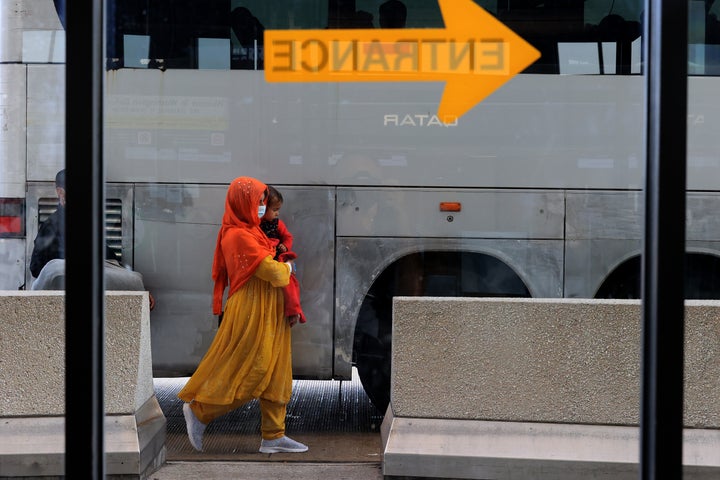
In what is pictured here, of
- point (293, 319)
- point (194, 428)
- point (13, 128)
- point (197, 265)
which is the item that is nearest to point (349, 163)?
point (293, 319)

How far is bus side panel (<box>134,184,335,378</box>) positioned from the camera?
5.58 m

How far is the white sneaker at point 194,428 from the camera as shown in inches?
209

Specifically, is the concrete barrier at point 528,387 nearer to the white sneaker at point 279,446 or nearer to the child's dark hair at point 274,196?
the white sneaker at point 279,446

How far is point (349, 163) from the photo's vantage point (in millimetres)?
5566

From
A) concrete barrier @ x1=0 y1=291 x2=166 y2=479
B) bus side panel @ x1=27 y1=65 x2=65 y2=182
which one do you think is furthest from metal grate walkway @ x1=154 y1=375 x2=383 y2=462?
bus side panel @ x1=27 y1=65 x2=65 y2=182

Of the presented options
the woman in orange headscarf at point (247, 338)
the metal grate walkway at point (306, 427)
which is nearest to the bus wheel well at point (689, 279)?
the metal grate walkway at point (306, 427)

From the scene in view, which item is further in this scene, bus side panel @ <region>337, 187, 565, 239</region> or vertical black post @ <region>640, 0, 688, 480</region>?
bus side panel @ <region>337, 187, 565, 239</region>

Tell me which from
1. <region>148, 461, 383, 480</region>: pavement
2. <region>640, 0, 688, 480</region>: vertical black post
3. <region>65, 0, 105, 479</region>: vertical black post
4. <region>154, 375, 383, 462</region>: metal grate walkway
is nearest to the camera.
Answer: <region>640, 0, 688, 480</region>: vertical black post

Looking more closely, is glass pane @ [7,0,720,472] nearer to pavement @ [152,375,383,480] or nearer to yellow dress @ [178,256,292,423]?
yellow dress @ [178,256,292,423]

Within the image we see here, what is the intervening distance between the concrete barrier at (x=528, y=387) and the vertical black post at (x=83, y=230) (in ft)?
6.97

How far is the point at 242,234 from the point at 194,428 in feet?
4.19

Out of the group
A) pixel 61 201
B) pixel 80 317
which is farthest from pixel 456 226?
pixel 80 317

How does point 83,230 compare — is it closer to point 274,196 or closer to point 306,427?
point 274,196

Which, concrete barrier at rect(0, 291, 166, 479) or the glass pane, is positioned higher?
the glass pane
